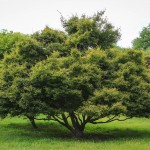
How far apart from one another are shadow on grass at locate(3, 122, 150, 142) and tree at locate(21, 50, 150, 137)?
1708 mm

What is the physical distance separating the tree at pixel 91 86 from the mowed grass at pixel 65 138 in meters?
1.52

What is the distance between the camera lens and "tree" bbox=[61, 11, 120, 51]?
75.7ft

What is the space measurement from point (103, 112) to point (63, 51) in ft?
18.6

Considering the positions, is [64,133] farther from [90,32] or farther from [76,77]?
[90,32]

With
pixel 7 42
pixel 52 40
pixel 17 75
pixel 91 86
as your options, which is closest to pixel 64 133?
pixel 91 86

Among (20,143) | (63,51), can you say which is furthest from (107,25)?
(20,143)

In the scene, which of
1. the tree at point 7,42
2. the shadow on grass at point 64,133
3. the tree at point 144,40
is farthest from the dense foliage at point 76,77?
the tree at point 144,40

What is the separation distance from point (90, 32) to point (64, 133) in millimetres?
7177

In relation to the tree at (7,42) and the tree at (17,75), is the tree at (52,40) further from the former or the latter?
the tree at (7,42)

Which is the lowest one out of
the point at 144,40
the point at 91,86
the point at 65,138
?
the point at 65,138

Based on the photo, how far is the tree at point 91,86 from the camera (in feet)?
65.3

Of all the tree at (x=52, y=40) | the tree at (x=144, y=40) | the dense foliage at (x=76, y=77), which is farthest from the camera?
the tree at (x=144, y=40)

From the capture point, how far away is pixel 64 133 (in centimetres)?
2470

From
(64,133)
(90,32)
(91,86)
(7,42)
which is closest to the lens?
(91,86)
